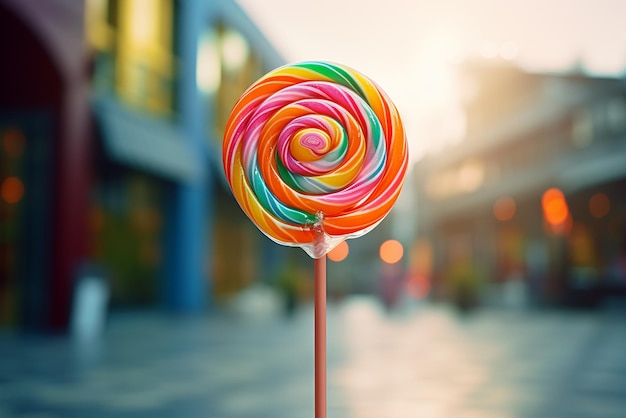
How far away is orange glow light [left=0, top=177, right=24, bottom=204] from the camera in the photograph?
13.1 metres

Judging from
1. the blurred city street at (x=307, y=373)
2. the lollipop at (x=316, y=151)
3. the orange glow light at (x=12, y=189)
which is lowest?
the blurred city street at (x=307, y=373)

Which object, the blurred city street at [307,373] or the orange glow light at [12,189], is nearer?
the blurred city street at [307,373]

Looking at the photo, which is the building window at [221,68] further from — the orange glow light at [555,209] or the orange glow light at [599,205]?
the orange glow light at [599,205]

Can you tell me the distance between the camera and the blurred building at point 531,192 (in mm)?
22938

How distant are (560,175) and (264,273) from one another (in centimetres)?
1258

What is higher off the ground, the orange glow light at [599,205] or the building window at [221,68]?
the building window at [221,68]

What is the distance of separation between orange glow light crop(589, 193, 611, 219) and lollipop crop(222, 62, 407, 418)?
83.2ft

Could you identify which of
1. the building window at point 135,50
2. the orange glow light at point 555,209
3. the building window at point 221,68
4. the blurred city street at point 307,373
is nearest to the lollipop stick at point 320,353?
the blurred city street at point 307,373

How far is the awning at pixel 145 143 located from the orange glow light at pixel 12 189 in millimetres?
1730

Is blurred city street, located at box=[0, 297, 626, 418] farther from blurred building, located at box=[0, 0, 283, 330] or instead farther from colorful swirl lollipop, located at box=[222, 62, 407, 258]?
colorful swirl lollipop, located at box=[222, 62, 407, 258]

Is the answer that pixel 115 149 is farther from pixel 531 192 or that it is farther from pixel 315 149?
pixel 531 192

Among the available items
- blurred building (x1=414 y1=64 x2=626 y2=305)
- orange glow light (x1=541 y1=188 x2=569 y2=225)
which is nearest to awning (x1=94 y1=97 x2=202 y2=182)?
blurred building (x1=414 y1=64 x2=626 y2=305)

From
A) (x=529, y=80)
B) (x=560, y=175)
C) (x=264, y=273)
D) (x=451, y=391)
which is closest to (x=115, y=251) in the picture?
(x=451, y=391)

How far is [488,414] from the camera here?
5691 mm
